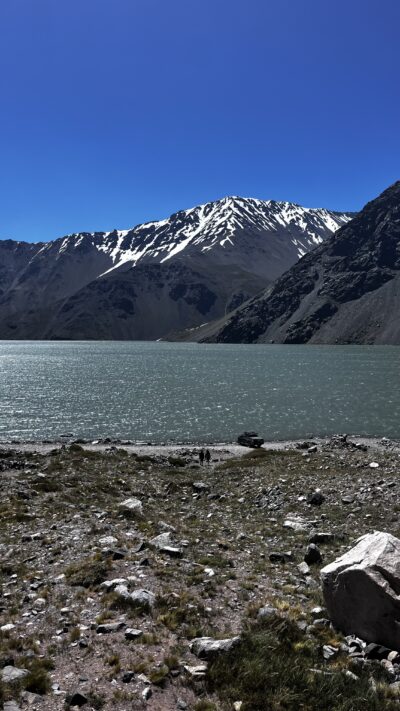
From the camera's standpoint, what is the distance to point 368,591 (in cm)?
1031

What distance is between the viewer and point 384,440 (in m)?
51.2

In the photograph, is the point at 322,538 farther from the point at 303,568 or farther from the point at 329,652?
the point at 329,652

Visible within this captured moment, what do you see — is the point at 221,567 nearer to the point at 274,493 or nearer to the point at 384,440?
the point at 274,493

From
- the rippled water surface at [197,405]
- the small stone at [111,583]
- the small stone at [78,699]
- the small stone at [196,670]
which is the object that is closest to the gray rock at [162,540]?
the small stone at [111,583]

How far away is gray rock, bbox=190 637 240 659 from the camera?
9.62 m

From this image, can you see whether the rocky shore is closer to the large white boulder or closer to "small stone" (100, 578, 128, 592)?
"small stone" (100, 578, 128, 592)

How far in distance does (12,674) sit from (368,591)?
24.0ft

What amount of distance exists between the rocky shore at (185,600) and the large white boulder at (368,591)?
291mm

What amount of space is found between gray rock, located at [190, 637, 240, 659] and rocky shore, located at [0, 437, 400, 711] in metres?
0.02

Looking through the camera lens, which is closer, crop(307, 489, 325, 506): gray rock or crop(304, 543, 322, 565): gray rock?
crop(304, 543, 322, 565): gray rock

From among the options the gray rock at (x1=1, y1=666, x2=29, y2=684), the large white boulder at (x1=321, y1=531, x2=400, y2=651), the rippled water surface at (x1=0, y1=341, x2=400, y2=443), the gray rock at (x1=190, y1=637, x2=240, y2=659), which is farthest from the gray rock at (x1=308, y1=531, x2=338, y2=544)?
the rippled water surface at (x1=0, y1=341, x2=400, y2=443)

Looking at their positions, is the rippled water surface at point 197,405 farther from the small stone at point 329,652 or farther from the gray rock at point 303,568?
the small stone at point 329,652

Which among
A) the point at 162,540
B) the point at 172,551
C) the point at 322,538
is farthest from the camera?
the point at 322,538

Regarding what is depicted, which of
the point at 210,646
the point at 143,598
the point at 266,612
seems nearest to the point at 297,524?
the point at 266,612
